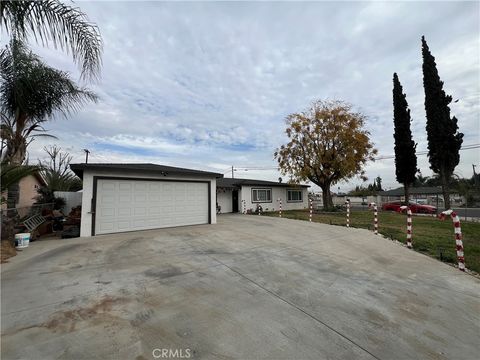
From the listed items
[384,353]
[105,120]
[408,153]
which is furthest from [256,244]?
[408,153]

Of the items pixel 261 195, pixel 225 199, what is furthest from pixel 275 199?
pixel 225 199

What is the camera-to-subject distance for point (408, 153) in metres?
19.2

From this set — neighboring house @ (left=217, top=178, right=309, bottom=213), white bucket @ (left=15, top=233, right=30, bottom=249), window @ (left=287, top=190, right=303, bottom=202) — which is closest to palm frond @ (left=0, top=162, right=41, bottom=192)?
white bucket @ (left=15, top=233, right=30, bottom=249)

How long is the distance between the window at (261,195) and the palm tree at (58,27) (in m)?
16.5

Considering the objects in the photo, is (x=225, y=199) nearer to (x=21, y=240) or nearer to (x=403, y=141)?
(x=21, y=240)

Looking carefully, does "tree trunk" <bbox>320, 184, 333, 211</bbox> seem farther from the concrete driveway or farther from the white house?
the concrete driveway

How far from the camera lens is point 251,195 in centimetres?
1902

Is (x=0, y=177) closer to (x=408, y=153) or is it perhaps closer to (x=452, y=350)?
(x=452, y=350)

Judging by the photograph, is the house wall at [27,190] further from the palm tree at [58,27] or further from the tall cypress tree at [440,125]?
the tall cypress tree at [440,125]

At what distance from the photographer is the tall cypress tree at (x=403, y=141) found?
756 inches

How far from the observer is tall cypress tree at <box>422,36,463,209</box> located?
16.3m

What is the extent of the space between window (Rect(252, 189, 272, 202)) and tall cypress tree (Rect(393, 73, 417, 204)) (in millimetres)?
11953

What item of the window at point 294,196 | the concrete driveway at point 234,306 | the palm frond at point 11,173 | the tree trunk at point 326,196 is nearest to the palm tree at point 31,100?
the palm frond at point 11,173

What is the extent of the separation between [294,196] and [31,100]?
66.6 ft
